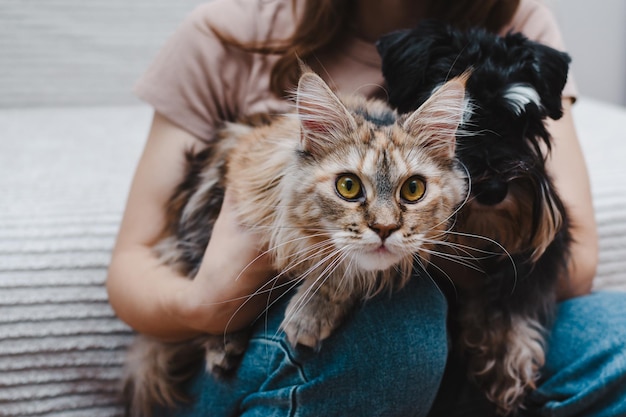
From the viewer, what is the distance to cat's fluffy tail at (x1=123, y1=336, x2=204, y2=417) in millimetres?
1361

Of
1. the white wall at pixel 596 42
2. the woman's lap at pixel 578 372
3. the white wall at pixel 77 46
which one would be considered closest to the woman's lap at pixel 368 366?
the woman's lap at pixel 578 372

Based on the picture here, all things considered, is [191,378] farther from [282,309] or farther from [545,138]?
[545,138]

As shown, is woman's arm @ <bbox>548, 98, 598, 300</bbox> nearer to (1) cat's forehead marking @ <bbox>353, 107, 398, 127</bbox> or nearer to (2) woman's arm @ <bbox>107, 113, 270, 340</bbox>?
(1) cat's forehead marking @ <bbox>353, 107, 398, 127</bbox>

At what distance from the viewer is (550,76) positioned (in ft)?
3.68

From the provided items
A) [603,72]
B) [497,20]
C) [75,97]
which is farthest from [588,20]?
[75,97]

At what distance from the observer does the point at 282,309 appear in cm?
121

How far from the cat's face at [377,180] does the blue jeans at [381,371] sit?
6.8 inches

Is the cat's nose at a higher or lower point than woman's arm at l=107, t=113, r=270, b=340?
higher

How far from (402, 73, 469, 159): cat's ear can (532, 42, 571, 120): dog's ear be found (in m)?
0.17

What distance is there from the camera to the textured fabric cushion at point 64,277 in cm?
137

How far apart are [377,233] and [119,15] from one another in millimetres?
1911

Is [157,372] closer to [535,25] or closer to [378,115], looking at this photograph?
[378,115]

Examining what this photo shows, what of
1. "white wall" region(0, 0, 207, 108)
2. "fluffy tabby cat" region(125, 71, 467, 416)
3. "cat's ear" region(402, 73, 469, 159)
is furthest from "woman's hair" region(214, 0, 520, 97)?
"white wall" region(0, 0, 207, 108)

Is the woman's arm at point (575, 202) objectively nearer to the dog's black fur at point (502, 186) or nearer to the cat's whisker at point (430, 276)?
the dog's black fur at point (502, 186)
